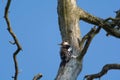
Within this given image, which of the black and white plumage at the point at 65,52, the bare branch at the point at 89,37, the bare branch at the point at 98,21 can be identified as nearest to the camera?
the bare branch at the point at 89,37

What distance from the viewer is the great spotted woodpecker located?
7.92 m

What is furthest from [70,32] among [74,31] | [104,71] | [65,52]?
[104,71]

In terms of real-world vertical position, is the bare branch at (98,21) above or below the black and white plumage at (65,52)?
above

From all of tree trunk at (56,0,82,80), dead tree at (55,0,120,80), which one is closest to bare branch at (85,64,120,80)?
dead tree at (55,0,120,80)

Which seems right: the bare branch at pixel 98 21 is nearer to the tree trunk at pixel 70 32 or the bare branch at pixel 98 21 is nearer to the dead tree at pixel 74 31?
the dead tree at pixel 74 31

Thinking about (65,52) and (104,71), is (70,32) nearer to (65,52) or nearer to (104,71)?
(65,52)

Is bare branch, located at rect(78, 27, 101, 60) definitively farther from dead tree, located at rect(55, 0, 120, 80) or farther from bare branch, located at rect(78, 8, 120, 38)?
bare branch, located at rect(78, 8, 120, 38)

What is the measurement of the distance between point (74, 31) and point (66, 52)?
0.69 meters

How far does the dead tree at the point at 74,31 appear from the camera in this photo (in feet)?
25.0

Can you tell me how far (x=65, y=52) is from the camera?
795cm

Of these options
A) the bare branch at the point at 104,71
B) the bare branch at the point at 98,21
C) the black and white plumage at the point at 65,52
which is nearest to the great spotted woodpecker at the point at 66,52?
the black and white plumage at the point at 65,52

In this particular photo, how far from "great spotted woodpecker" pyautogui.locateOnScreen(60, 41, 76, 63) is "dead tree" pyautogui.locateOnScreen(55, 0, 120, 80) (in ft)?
0.24

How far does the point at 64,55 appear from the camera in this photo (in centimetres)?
791

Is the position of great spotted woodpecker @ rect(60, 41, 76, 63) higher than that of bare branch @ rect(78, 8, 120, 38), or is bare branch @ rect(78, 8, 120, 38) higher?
bare branch @ rect(78, 8, 120, 38)
